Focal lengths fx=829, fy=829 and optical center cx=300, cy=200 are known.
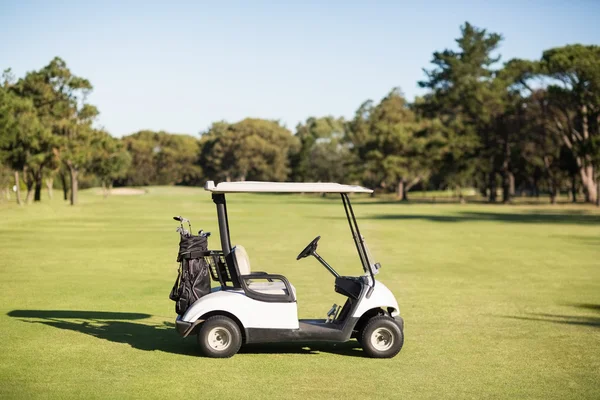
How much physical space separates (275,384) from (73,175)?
229ft

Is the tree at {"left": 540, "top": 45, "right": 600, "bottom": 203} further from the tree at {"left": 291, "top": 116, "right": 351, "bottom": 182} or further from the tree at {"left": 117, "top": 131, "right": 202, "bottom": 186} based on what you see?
the tree at {"left": 117, "top": 131, "right": 202, "bottom": 186}

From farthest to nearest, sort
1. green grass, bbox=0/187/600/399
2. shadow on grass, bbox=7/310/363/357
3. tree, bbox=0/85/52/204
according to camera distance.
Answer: tree, bbox=0/85/52/204, shadow on grass, bbox=7/310/363/357, green grass, bbox=0/187/600/399

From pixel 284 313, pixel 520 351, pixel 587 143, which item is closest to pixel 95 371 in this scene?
pixel 284 313

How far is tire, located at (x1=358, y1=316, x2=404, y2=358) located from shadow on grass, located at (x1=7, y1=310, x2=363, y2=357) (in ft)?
0.94

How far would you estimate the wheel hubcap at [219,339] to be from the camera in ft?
30.0

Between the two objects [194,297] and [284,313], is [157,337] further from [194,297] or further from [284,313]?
[284,313]

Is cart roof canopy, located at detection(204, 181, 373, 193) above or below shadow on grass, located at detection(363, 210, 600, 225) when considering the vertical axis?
above

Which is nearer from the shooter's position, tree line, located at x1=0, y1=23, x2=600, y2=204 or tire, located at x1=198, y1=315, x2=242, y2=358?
tire, located at x1=198, y1=315, x2=242, y2=358

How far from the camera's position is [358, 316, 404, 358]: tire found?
9.26m

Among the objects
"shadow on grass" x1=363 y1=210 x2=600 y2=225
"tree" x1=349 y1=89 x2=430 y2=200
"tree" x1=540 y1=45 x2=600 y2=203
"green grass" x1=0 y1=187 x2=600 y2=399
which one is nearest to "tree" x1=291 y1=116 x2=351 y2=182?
"tree" x1=349 y1=89 x2=430 y2=200

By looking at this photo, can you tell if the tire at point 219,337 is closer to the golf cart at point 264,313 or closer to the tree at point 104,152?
the golf cart at point 264,313

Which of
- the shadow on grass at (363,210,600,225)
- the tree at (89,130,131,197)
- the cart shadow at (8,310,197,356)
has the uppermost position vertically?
the tree at (89,130,131,197)

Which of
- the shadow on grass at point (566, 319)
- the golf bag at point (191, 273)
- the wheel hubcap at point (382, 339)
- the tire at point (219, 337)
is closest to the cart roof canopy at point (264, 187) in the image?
the golf bag at point (191, 273)

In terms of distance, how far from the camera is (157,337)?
10641 millimetres
